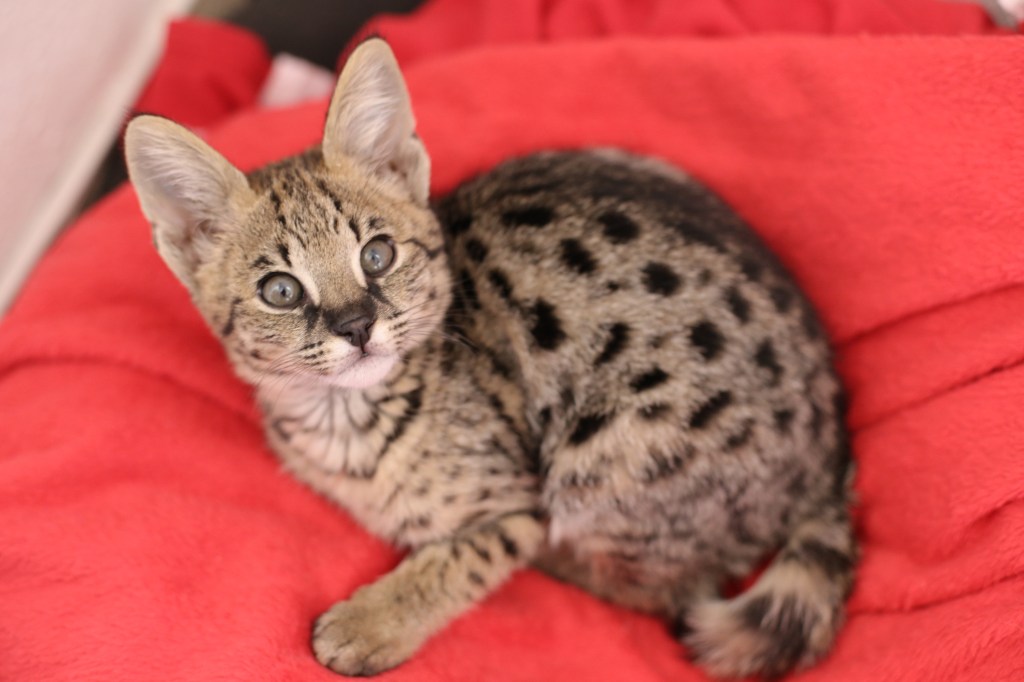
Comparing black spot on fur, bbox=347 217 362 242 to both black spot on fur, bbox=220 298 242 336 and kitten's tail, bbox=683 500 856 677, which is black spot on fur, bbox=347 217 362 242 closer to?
black spot on fur, bbox=220 298 242 336

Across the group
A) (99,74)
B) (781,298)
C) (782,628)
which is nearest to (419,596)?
(782,628)

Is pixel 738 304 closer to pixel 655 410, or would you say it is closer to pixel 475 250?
pixel 655 410

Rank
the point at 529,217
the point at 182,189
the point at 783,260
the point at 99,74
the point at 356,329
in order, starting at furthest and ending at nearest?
the point at 99,74 < the point at 783,260 < the point at 529,217 < the point at 182,189 < the point at 356,329

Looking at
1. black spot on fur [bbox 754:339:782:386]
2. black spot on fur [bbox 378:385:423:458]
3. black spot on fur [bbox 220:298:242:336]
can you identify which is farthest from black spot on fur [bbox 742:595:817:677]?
black spot on fur [bbox 220:298:242:336]

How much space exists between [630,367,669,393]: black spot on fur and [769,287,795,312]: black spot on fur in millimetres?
281

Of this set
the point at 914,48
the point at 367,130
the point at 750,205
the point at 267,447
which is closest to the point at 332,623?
the point at 267,447

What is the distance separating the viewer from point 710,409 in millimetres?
1563

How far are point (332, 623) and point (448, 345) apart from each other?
22.4 inches

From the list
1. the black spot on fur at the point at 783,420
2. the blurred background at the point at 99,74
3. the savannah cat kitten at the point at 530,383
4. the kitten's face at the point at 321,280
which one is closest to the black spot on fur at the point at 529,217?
the savannah cat kitten at the point at 530,383

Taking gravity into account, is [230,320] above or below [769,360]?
above

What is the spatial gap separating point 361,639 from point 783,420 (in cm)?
89

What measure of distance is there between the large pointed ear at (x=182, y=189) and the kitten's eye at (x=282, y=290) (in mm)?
147

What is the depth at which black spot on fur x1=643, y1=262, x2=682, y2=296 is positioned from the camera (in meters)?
1.59

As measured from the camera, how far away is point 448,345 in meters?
1.67
